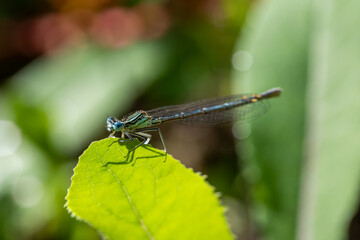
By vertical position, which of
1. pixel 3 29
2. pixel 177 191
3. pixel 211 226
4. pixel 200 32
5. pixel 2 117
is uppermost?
pixel 3 29

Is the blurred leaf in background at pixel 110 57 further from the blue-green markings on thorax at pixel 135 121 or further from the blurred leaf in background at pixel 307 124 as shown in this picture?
the blue-green markings on thorax at pixel 135 121

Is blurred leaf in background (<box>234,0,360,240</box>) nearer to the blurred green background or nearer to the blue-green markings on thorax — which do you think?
the blurred green background

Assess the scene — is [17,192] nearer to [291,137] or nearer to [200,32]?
[291,137]

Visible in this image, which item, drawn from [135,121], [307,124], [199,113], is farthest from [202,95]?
[135,121]

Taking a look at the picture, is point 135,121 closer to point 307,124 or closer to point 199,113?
point 199,113

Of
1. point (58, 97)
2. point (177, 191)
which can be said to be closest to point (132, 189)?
point (177, 191)

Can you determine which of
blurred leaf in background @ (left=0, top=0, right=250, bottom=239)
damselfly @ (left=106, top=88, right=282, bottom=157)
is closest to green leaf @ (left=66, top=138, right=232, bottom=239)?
damselfly @ (left=106, top=88, right=282, bottom=157)
